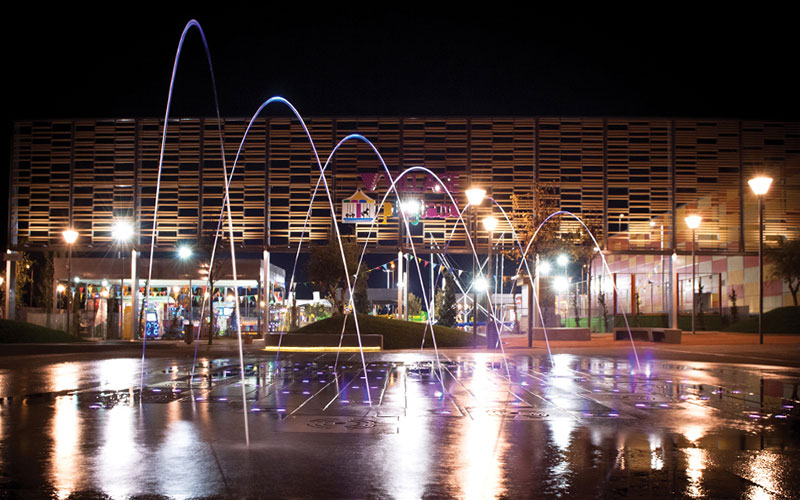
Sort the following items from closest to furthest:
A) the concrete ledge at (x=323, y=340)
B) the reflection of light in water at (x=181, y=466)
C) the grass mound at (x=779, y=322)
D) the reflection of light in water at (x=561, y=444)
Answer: the reflection of light in water at (x=181, y=466) < the reflection of light in water at (x=561, y=444) < the concrete ledge at (x=323, y=340) < the grass mound at (x=779, y=322)

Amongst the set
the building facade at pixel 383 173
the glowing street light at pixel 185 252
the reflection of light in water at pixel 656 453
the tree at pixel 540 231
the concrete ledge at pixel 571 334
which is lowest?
the concrete ledge at pixel 571 334

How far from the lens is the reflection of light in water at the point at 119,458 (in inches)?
251

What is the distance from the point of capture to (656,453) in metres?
8.02

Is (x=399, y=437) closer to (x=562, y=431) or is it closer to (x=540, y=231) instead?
(x=562, y=431)

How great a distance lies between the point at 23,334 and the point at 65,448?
2560 cm

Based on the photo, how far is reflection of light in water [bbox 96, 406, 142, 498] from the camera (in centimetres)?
639

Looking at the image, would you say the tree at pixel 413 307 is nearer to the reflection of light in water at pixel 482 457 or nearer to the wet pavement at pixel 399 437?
the wet pavement at pixel 399 437

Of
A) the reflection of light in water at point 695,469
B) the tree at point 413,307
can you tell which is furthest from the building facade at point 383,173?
the reflection of light in water at point 695,469

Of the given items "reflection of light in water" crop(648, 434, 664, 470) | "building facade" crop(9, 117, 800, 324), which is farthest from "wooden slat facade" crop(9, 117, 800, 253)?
"reflection of light in water" crop(648, 434, 664, 470)

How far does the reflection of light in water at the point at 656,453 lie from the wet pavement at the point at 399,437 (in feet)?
0.07

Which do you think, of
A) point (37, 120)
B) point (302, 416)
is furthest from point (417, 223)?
point (302, 416)

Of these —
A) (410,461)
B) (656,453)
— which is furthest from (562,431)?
(410,461)

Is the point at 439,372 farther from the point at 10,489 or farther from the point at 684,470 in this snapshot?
the point at 10,489

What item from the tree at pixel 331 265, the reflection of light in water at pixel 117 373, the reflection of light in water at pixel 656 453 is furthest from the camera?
the tree at pixel 331 265
